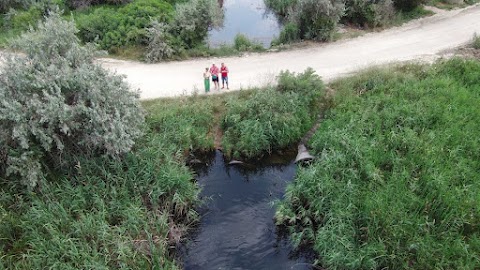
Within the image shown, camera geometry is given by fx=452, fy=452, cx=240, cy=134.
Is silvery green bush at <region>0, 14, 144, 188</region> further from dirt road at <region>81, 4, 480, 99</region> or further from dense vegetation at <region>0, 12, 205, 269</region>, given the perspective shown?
dirt road at <region>81, 4, 480, 99</region>

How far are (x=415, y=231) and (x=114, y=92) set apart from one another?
972 centimetres

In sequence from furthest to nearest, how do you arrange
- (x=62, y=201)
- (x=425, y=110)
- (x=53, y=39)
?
(x=425, y=110) → (x=53, y=39) → (x=62, y=201)

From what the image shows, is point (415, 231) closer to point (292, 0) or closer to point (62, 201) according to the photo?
point (62, 201)

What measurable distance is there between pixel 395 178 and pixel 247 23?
17.1 metres

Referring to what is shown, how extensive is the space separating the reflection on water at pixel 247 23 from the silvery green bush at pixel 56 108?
11036 millimetres

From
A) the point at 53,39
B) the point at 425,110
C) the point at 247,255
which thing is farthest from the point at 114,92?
the point at 425,110

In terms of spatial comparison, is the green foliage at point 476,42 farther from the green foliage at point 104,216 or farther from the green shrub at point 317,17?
the green foliage at point 104,216

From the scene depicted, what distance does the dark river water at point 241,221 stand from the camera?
43.3 feet

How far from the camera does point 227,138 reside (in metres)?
17.5

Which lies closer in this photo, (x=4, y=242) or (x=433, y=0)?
(x=4, y=242)

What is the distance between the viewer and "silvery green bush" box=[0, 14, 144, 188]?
1282cm

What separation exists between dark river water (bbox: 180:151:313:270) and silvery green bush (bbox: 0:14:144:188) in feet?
11.4

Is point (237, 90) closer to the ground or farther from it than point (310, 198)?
farther from it

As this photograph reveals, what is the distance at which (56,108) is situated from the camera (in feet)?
41.7
